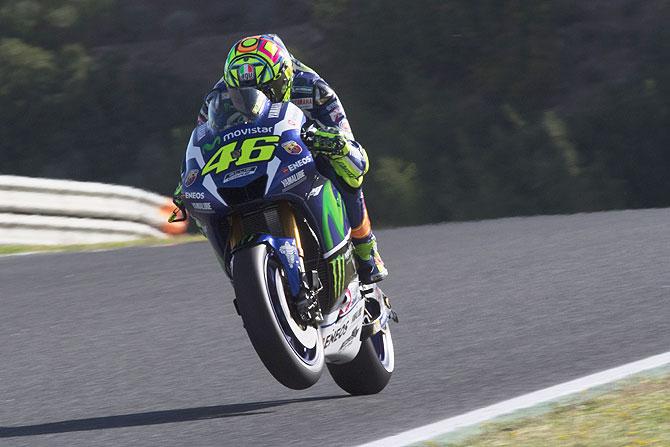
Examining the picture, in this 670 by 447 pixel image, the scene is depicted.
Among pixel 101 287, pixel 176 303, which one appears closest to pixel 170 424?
pixel 176 303

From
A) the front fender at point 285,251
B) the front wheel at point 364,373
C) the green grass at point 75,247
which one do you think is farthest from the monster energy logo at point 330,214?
the green grass at point 75,247

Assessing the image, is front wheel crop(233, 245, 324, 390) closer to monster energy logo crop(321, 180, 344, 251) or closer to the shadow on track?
monster energy logo crop(321, 180, 344, 251)

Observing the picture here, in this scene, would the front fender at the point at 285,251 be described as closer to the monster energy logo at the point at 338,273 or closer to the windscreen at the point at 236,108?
the monster energy logo at the point at 338,273

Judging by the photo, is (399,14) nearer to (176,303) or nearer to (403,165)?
(403,165)

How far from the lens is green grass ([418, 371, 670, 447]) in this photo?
4703 millimetres

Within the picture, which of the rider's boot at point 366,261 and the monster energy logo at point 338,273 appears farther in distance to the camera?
the rider's boot at point 366,261

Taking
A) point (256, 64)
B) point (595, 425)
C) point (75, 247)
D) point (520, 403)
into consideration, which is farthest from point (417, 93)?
point (595, 425)

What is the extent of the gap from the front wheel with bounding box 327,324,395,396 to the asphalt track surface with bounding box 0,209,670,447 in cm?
9

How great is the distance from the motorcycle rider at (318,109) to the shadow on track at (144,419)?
31.8 inches

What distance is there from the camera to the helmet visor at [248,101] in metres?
5.65

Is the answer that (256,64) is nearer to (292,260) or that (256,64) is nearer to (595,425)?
(292,260)

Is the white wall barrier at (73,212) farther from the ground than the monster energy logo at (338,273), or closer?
farther from the ground

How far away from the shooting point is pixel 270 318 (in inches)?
205

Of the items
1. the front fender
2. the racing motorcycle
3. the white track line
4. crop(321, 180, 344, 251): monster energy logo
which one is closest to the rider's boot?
the racing motorcycle
